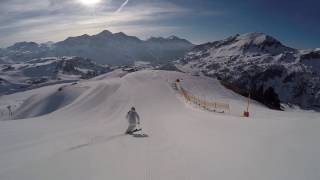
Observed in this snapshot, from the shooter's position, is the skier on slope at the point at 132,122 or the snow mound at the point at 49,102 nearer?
the skier on slope at the point at 132,122

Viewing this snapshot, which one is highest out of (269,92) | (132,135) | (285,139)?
(285,139)

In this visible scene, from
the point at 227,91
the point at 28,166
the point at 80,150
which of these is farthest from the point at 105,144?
the point at 227,91

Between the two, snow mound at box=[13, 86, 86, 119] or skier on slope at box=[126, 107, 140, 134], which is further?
snow mound at box=[13, 86, 86, 119]

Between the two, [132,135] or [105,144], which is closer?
[105,144]

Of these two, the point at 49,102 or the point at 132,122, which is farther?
the point at 49,102

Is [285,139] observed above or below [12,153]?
above

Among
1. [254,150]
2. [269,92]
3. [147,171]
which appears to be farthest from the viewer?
[269,92]

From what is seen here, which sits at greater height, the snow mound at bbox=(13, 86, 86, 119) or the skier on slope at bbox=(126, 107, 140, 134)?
the skier on slope at bbox=(126, 107, 140, 134)

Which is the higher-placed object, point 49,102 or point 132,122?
point 132,122

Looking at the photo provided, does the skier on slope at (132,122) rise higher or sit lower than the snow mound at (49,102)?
higher

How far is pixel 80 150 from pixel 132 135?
647 cm

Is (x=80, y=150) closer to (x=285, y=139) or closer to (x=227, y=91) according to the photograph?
(x=285, y=139)

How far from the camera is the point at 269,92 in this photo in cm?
9794

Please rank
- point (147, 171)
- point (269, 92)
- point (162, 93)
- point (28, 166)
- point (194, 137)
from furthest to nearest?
point (269, 92), point (162, 93), point (194, 137), point (28, 166), point (147, 171)
